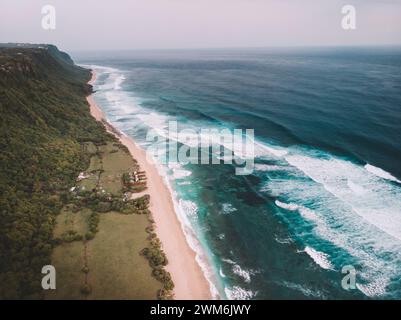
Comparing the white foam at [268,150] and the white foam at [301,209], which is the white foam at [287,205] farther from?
the white foam at [268,150]

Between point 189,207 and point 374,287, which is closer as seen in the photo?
point 374,287

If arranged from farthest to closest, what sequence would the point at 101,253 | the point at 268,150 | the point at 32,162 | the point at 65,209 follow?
1. the point at 268,150
2. the point at 32,162
3. the point at 65,209
4. the point at 101,253

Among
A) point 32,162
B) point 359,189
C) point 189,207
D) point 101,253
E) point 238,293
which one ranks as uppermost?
point 32,162

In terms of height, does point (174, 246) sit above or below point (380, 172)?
below

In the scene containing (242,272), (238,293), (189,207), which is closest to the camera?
(238,293)

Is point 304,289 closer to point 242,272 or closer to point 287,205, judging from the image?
point 242,272

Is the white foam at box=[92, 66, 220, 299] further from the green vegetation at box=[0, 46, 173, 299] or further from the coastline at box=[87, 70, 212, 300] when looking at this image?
the green vegetation at box=[0, 46, 173, 299]
